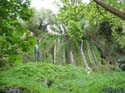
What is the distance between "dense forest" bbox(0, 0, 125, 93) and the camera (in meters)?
10.9

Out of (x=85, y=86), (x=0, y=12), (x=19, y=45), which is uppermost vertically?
(x=0, y=12)

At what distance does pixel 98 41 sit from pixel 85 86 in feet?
72.0

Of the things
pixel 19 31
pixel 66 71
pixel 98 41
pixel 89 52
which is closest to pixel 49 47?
pixel 89 52

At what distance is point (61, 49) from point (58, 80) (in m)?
14.4

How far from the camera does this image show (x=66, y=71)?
2173 cm

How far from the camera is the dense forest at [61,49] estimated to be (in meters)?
10.9

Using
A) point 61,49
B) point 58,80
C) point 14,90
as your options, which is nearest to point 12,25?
point 14,90

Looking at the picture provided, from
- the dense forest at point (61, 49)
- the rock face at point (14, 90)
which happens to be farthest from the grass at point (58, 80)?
the rock face at point (14, 90)

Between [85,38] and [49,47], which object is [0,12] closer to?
[49,47]

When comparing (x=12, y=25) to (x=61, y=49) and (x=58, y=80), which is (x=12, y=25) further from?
(x=61, y=49)

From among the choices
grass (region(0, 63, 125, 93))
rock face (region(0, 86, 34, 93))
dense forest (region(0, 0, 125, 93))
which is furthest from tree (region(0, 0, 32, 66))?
grass (region(0, 63, 125, 93))

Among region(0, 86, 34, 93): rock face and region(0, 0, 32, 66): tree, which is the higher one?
region(0, 0, 32, 66): tree

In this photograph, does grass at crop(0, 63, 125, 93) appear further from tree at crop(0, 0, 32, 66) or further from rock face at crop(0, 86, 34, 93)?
tree at crop(0, 0, 32, 66)

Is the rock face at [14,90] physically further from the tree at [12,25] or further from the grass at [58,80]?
the tree at [12,25]
